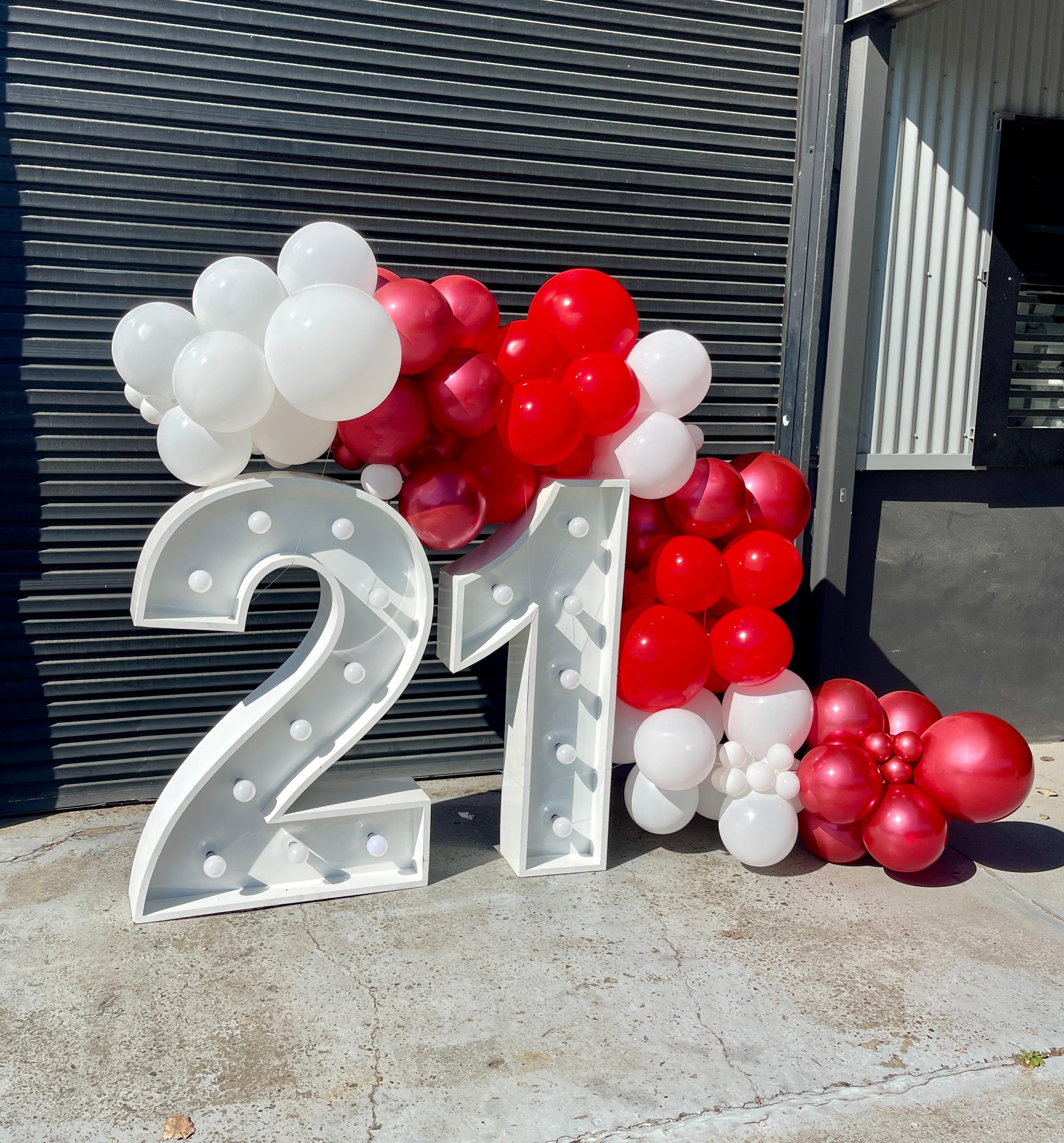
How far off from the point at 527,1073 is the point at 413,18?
3.91 meters

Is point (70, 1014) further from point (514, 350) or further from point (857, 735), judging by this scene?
point (857, 735)

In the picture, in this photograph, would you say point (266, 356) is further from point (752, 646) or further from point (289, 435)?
point (752, 646)

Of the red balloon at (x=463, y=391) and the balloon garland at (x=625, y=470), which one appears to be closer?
the balloon garland at (x=625, y=470)

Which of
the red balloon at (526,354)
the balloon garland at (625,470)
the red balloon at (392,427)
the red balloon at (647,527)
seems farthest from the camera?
the red balloon at (647,527)

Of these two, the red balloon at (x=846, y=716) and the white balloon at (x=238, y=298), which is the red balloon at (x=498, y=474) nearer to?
the white balloon at (x=238, y=298)

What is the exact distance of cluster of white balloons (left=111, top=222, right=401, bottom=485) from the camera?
2922 mm

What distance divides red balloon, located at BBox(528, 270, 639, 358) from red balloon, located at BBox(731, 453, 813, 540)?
78cm

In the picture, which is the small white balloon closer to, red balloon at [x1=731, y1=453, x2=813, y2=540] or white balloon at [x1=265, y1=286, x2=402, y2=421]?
white balloon at [x1=265, y1=286, x2=402, y2=421]

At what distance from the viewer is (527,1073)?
8.82 feet

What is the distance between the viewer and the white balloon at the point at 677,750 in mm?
3691

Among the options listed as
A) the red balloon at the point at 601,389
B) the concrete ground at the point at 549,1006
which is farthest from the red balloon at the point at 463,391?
the concrete ground at the point at 549,1006

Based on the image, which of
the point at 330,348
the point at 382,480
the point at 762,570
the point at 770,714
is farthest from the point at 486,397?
the point at 770,714

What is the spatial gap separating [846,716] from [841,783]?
Answer: 0.34 metres

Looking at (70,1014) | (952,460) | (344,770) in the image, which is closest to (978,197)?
(952,460)
